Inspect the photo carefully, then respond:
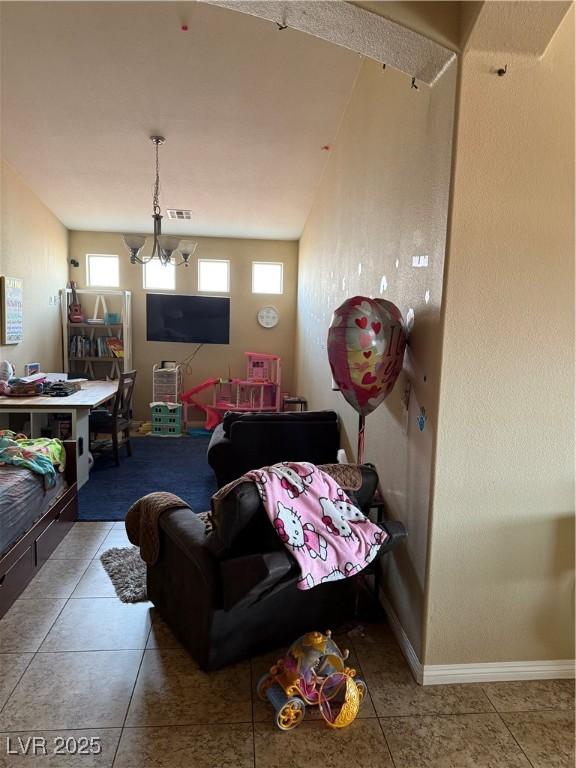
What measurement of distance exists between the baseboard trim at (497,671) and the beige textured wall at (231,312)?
536cm

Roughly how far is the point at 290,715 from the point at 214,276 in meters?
6.09

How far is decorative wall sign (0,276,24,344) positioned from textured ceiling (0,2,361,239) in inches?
45.3

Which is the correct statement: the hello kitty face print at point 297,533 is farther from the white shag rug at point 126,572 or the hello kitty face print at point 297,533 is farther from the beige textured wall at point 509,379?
the white shag rug at point 126,572

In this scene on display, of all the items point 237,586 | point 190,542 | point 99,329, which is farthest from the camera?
point 99,329

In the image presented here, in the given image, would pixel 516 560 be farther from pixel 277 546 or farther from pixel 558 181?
pixel 558 181

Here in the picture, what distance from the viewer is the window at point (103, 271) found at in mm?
6691

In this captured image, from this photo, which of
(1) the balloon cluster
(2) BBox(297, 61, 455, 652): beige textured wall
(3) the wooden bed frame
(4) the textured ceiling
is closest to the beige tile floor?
(3) the wooden bed frame

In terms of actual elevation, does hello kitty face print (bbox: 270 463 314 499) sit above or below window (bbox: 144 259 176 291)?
below

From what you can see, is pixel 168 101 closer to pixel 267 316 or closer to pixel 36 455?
pixel 36 455

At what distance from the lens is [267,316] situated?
693 cm

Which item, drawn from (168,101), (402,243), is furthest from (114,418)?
(402,243)

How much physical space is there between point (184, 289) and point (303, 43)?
456 cm

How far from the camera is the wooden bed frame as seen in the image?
2275mm

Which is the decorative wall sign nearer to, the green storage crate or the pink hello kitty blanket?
the green storage crate
